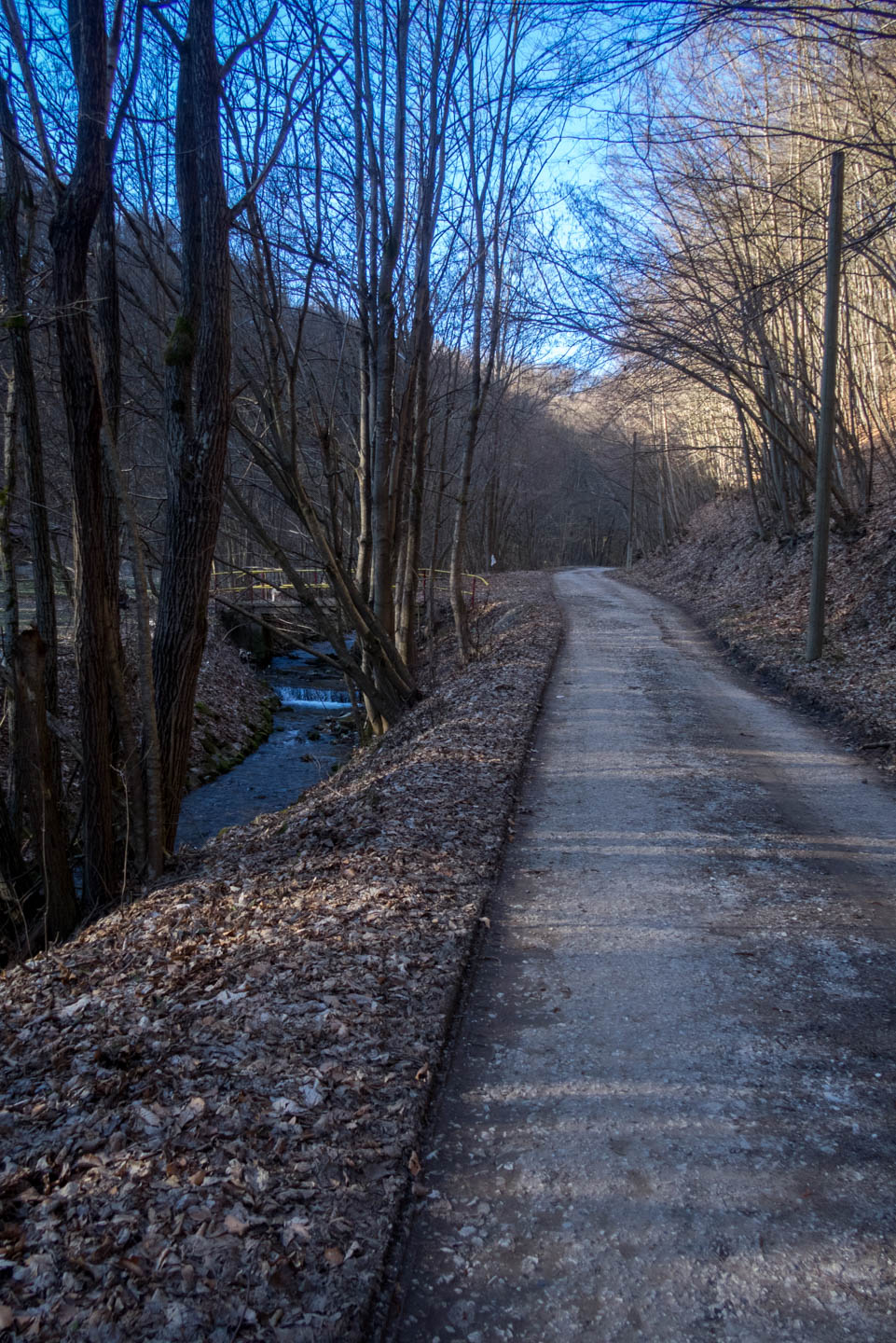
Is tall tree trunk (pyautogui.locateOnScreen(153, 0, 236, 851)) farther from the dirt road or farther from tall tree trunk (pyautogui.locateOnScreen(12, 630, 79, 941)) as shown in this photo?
the dirt road

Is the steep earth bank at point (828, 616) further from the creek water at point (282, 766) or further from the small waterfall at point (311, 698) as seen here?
the small waterfall at point (311, 698)

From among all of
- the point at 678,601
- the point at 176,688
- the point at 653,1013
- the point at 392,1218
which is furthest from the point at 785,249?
the point at 392,1218

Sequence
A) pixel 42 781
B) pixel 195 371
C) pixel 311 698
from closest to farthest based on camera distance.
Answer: pixel 195 371
pixel 42 781
pixel 311 698

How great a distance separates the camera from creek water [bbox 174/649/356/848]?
36.9ft

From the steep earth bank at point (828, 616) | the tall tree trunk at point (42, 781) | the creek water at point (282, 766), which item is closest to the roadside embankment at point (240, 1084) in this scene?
the tall tree trunk at point (42, 781)

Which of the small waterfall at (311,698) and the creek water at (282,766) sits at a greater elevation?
the small waterfall at (311,698)

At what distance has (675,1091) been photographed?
3.15 metres

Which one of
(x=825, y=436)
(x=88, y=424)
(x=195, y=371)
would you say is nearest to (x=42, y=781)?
(x=88, y=424)

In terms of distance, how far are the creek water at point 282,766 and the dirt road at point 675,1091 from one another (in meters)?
5.86

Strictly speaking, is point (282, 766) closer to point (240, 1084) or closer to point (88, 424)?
point (88, 424)

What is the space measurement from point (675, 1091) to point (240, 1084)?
1.67m

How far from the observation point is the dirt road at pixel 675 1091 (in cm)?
235

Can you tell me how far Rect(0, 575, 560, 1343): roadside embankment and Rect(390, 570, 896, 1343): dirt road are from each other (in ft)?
0.79

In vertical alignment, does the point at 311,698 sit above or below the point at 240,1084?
below
